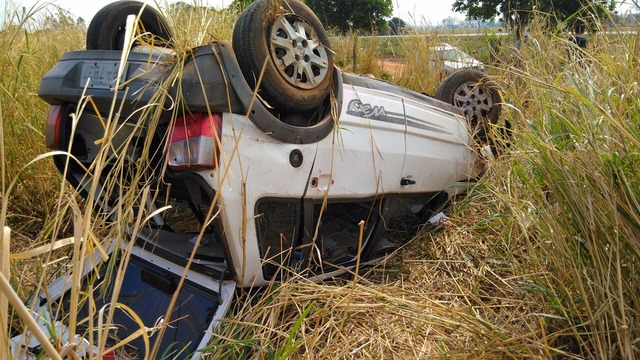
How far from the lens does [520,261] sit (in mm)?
2895

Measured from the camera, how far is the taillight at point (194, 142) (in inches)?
90.6

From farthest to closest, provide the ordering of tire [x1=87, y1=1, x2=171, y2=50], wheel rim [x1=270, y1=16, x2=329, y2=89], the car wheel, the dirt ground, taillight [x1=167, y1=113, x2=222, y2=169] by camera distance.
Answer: the dirt ground < the car wheel < tire [x1=87, y1=1, x2=171, y2=50] < wheel rim [x1=270, y1=16, x2=329, y2=89] < taillight [x1=167, y1=113, x2=222, y2=169]

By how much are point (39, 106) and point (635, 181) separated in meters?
3.92

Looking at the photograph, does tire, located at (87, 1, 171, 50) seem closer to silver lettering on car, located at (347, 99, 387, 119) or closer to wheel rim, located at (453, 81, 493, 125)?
silver lettering on car, located at (347, 99, 387, 119)

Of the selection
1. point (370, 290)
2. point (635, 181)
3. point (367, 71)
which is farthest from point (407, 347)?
point (367, 71)

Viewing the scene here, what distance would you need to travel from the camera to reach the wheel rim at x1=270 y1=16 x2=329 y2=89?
2.49 metres

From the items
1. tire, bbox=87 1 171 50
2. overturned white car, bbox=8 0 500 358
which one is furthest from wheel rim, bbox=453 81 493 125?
tire, bbox=87 1 171 50

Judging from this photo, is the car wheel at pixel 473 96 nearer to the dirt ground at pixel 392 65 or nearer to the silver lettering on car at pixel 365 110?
the silver lettering on car at pixel 365 110

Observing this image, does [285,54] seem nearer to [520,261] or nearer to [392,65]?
[520,261]

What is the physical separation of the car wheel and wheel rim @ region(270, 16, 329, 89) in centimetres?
143

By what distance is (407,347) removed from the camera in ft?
7.81

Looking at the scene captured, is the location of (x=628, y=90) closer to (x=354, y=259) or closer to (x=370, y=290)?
(x=370, y=290)

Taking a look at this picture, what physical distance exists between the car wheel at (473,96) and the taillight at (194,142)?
198 centimetres

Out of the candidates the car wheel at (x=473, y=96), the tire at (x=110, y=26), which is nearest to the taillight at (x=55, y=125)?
the tire at (x=110, y=26)
